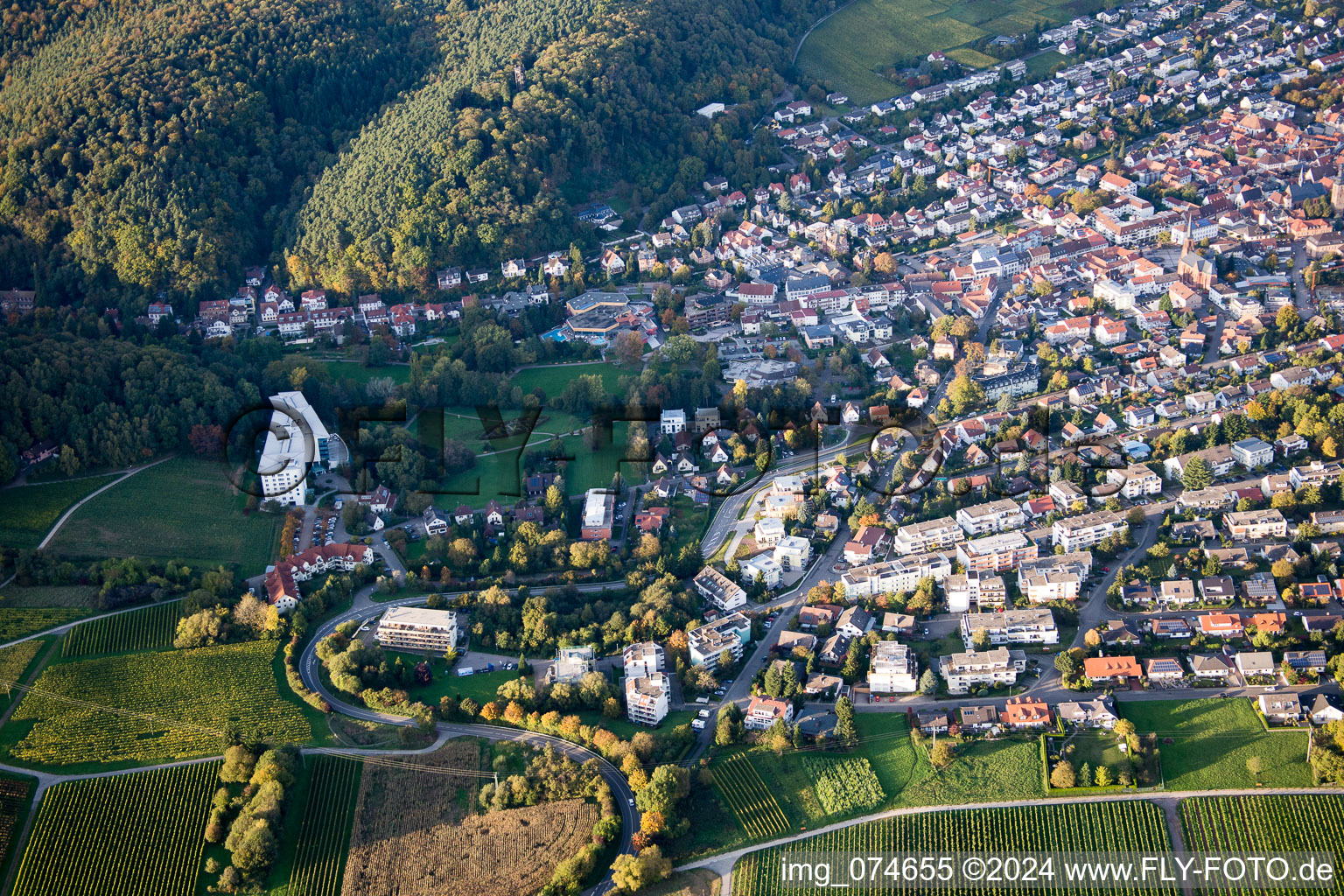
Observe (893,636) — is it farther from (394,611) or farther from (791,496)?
(394,611)

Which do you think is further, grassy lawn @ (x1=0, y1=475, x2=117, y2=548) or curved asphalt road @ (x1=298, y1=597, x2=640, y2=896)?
grassy lawn @ (x1=0, y1=475, x2=117, y2=548)

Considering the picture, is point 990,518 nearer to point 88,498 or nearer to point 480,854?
point 480,854

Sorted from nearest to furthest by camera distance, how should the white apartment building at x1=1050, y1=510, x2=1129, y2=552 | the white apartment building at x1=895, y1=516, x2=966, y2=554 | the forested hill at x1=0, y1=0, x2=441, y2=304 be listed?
1. the white apartment building at x1=1050, y1=510, x2=1129, y2=552
2. the white apartment building at x1=895, y1=516, x2=966, y2=554
3. the forested hill at x1=0, y1=0, x2=441, y2=304

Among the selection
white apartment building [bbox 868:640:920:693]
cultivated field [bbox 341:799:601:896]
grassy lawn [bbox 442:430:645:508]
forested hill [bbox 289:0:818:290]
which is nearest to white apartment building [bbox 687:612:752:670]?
white apartment building [bbox 868:640:920:693]

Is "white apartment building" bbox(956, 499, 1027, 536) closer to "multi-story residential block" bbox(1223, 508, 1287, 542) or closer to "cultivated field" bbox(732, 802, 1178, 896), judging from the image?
"multi-story residential block" bbox(1223, 508, 1287, 542)

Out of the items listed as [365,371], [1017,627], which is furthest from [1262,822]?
[365,371]

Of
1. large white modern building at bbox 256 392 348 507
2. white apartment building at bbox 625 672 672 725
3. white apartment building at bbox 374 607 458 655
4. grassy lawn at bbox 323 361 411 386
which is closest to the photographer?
white apartment building at bbox 625 672 672 725
